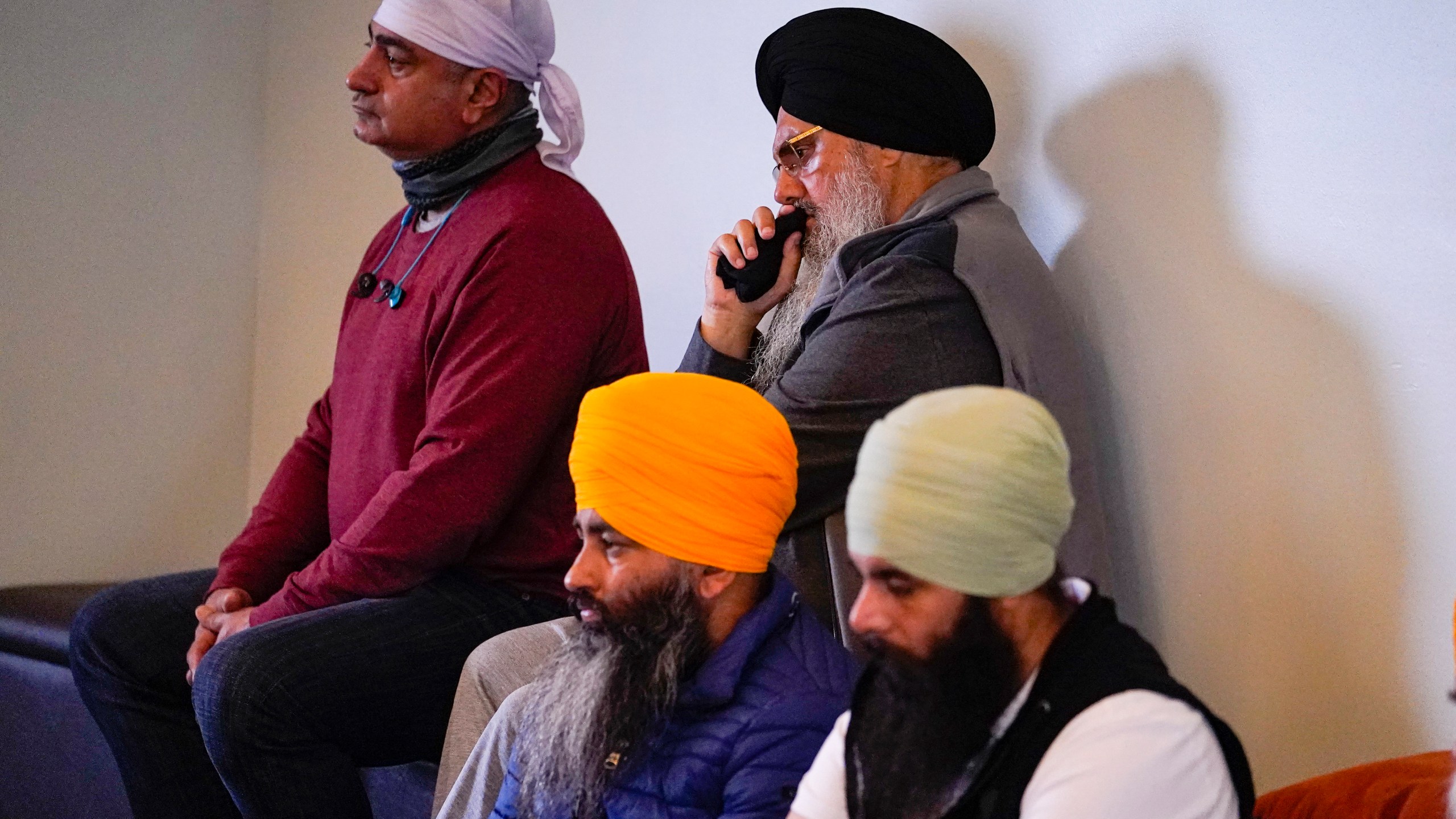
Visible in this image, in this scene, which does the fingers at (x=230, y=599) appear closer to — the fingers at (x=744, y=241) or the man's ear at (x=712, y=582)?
the fingers at (x=744, y=241)

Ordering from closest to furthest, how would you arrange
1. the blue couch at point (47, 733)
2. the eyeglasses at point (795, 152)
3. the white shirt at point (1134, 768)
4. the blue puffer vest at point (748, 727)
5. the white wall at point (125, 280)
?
the white shirt at point (1134, 768) → the blue puffer vest at point (748, 727) → the eyeglasses at point (795, 152) → the blue couch at point (47, 733) → the white wall at point (125, 280)

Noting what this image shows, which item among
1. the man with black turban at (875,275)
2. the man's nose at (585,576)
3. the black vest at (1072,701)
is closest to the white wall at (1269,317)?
the man with black turban at (875,275)

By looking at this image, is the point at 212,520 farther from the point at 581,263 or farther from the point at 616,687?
the point at 616,687

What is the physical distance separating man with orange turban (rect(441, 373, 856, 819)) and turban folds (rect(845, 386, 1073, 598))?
1.44 ft

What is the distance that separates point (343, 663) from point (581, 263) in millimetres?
914

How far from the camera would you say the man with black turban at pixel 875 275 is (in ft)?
7.56

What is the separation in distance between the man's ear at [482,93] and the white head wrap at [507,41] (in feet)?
0.08

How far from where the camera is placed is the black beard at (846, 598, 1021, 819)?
1.45 m

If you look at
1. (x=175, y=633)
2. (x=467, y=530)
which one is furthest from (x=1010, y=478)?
(x=175, y=633)

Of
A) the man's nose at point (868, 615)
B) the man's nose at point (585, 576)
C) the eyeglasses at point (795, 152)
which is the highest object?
the eyeglasses at point (795, 152)

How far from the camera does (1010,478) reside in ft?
4.60

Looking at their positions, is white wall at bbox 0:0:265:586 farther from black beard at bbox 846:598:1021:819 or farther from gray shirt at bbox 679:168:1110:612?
black beard at bbox 846:598:1021:819

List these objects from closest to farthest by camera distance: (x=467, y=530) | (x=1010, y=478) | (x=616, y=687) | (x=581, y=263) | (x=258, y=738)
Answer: (x=1010, y=478) → (x=616, y=687) → (x=258, y=738) → (x=467, y=530) → (x=581, y=263)

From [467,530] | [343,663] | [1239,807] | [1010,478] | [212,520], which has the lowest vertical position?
[212,520]
